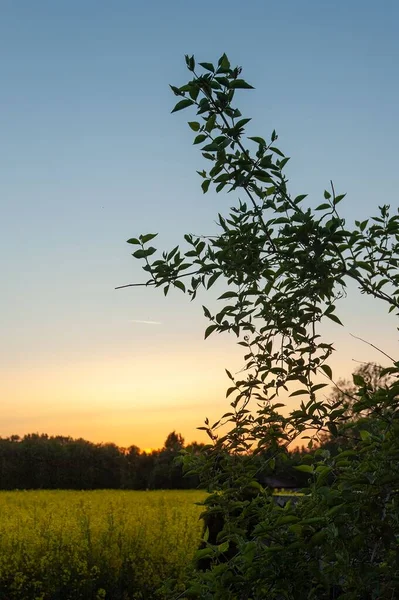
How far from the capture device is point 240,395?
3.42m

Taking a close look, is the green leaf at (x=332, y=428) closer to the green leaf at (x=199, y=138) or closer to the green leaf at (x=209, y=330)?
the green leaf at (x=209, y=330)

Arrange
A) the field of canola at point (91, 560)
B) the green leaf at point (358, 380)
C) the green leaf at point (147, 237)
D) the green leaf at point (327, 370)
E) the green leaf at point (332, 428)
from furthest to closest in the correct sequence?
the field of canola at point (91, 560) → the green leaf at point (327, 370) → the green leaf at point (147, 237) → the green leaf at point (332, 428) → the green leaf at point (358, 380)

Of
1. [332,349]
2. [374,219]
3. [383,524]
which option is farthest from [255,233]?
[383,524]

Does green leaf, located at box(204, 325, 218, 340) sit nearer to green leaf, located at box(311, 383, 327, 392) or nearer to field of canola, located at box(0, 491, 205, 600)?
green leaf, located at box(311, 383, 327, 392)

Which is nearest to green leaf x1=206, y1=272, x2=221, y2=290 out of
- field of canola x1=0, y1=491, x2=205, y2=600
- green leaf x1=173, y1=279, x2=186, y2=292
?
green leaf x1=173, y1=279, x2=186, y2=292

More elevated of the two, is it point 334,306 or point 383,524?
point 334,306

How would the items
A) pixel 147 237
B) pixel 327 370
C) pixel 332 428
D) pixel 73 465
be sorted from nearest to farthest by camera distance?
pixel 332 428
pixel 147 237
pixel 327 370
pixel 73 465

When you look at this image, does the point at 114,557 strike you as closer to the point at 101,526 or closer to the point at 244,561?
the point at 101,526

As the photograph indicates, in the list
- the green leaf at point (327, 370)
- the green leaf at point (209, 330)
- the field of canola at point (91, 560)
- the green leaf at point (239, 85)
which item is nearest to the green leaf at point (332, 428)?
the green leaf at point (327, 370)

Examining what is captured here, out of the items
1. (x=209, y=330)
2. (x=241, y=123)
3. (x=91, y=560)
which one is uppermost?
(x=241, y=123)


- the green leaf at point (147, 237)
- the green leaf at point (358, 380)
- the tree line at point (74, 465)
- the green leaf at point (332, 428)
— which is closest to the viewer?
the green leaf at point (358, 380)

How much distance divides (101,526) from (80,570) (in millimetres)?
652

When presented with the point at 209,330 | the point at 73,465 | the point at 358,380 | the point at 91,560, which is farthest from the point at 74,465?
the point at 358,380

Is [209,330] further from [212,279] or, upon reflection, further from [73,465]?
[73,465]
